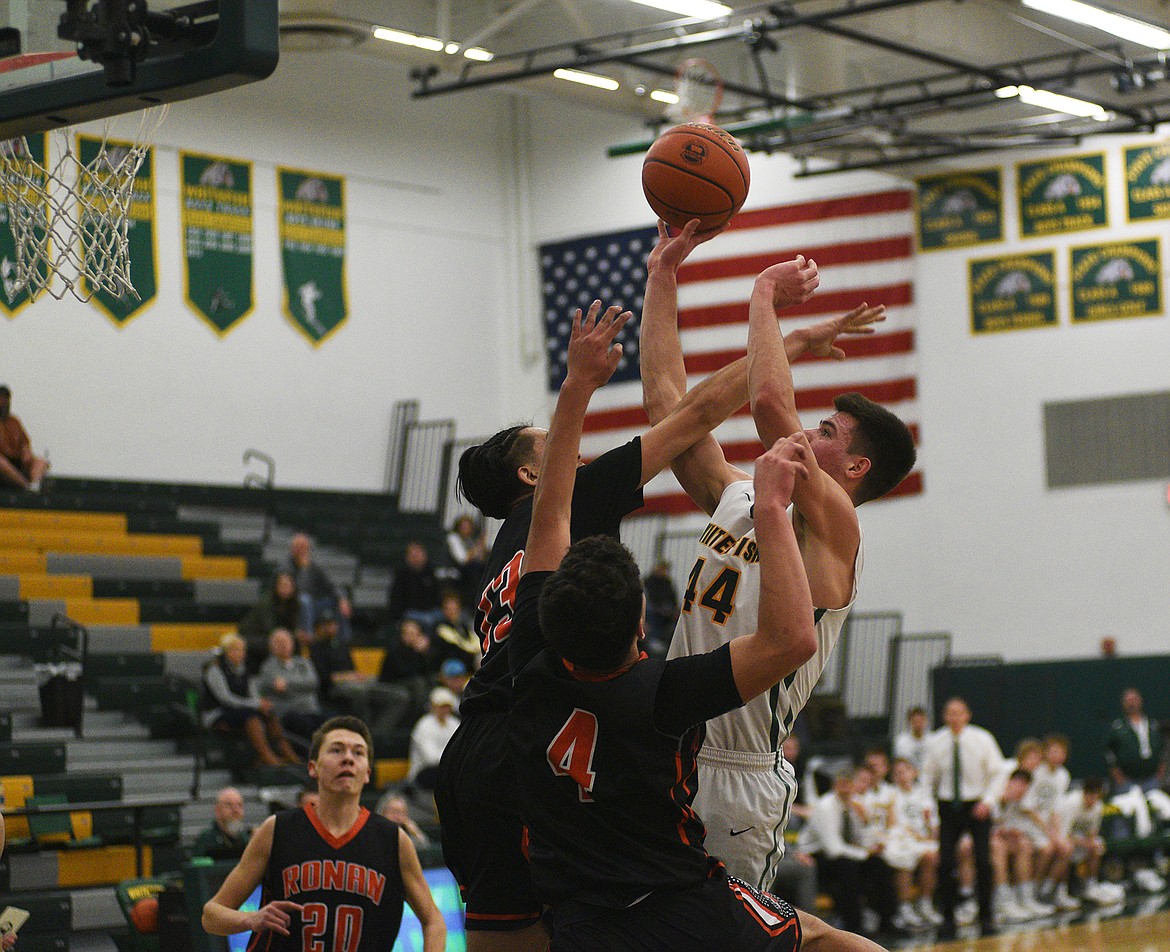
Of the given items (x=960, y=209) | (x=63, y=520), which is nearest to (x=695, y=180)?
(x=63, y=520)

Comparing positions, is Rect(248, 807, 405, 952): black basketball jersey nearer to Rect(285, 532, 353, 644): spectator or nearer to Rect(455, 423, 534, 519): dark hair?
Rect(455, 423, 534, 519): dark hair

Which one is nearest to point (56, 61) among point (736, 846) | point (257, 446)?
point (736, 846)

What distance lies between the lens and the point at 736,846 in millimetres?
4227

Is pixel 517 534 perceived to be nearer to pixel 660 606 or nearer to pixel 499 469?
pixel 499 469

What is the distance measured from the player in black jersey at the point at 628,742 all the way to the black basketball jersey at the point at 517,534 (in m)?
0.57

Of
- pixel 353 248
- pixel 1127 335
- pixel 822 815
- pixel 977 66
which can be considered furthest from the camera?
pixel 353 248

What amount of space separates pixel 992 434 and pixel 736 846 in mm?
15174

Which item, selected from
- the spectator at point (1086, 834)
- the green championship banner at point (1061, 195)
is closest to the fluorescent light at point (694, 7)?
the green championship banner at point (1061, 195)

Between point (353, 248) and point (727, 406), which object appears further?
point (353, 248)

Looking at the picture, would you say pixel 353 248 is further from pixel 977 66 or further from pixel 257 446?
pixel 977 66

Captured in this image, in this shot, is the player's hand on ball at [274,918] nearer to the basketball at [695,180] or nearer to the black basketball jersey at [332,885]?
the black basketball jersey at [332,885]

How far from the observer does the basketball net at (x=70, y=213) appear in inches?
220

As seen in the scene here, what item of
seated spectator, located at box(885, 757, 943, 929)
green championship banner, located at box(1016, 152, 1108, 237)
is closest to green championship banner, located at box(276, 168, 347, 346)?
green championship banner, located at box(1016, 152, 1108, 237)

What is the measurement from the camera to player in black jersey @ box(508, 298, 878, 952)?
10.8 ft
